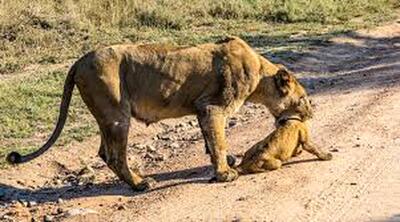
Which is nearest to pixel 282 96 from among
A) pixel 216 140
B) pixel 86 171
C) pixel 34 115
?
pixel 216 140

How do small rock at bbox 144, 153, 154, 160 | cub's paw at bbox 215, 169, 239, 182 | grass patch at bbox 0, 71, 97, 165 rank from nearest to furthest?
cub's paw at bbox 215, 169, 239, 182
small rock at bbox 144, 153, 154, 160
grass patch at bbox 0, 71, 97, 165

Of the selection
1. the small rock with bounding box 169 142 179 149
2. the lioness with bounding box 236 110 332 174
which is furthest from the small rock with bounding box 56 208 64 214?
the small rock with bounding box 169 142 179 149

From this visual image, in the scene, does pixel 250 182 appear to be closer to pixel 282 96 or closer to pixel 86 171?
pixel 282 96

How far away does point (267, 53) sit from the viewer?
13.6 meters

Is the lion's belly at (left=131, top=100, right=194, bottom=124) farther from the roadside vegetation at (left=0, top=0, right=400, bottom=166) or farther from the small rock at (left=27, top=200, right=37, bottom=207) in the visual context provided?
the roadside vegetation at (left=0, top=0, right=400, bottom=166)

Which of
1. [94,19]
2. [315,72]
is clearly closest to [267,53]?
[315,72]

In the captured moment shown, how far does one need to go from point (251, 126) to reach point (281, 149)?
1919 mm

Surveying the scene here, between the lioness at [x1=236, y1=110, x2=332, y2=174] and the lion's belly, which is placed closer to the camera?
the lion's belly

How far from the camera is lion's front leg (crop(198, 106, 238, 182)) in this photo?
7.10 meters

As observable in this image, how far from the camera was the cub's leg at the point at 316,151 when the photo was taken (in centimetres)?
→ 750

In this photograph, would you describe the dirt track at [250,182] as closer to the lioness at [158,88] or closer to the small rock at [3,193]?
the small rock at [3,193]

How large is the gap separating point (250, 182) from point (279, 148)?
0.47 metres

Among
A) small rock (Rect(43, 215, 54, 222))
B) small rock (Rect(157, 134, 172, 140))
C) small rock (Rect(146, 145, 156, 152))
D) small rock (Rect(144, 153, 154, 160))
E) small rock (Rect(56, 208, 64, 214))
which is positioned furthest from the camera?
small rock (Rect(157, 134, 172, 140))

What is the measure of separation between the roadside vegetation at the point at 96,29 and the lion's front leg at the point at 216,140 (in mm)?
2233
